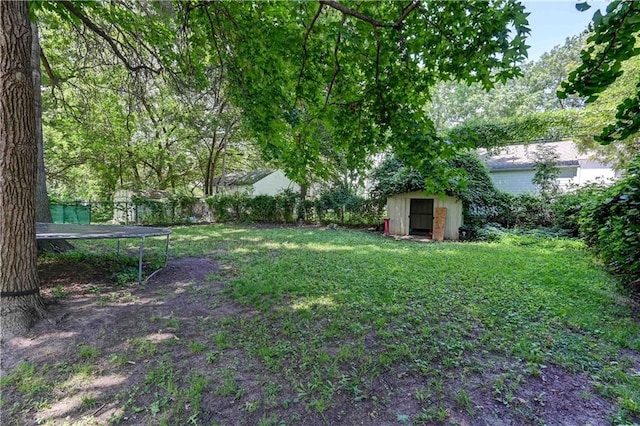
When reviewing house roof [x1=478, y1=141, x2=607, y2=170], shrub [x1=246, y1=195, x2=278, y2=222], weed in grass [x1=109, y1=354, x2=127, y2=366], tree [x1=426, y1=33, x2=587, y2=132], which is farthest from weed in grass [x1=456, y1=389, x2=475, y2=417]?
tree [x1=426, y1=33, x2=587, y2=132]

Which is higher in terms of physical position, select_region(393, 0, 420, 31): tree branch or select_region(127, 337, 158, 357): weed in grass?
select_region(393, 0, 420, 31): tree branch

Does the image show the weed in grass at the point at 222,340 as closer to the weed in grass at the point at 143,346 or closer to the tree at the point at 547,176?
the weed in grass at the point at 143,346

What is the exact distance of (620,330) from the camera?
9.55 ft

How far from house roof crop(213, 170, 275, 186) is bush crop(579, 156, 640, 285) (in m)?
16.6

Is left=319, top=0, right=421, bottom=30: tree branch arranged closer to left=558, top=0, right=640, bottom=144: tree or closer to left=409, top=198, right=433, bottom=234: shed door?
left=558, top=0, right=640, bottom=144: tree

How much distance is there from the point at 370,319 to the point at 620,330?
2.42 m

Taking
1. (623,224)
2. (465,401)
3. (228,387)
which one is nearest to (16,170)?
(228,387)

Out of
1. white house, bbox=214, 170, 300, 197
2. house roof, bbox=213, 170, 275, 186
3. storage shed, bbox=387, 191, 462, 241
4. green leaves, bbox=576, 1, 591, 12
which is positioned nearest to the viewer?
green leaves, bbox=576, 1, 591, 12

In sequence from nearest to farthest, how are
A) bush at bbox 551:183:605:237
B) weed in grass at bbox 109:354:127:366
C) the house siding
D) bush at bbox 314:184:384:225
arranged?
weed in grass at bbox 109:354:127:366
bush at bbox 551:183:605:237
bush at bbox 314:184:384:225
the house siding

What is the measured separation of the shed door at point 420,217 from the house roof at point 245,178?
10.6m

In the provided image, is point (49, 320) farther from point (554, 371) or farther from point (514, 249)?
point (514, 249)

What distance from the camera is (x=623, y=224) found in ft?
12.9

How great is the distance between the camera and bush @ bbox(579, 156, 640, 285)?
11.6 feet

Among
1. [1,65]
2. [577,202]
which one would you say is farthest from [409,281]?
[577,202]
